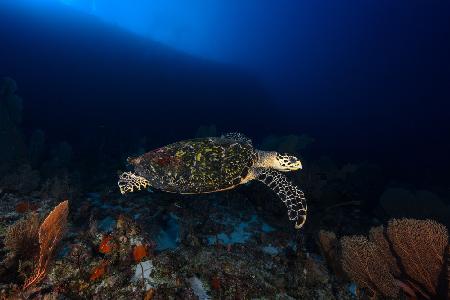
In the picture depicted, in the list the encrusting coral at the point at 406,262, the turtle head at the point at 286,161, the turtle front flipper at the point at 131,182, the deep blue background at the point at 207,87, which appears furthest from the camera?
the deep blue background at the point at 207,87

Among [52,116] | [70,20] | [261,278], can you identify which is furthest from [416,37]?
[261,278]

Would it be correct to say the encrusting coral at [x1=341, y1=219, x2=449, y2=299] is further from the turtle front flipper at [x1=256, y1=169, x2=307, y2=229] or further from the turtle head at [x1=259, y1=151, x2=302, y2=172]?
the turtle head at [x1=259, y1=151, x2=302, y2=172]

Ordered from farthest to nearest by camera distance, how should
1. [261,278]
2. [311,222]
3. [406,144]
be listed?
[406,144] < [311,222] < [261,278]

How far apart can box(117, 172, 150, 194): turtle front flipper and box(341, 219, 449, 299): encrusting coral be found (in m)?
3.41

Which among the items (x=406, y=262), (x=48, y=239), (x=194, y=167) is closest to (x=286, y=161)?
(x=194, y=167)

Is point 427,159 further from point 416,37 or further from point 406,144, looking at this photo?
point 416,37

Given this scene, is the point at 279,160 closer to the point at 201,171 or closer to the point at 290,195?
the point at 290,195

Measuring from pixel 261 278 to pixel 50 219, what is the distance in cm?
→ 267

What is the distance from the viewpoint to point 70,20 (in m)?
26.9

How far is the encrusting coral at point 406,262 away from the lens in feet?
11.6

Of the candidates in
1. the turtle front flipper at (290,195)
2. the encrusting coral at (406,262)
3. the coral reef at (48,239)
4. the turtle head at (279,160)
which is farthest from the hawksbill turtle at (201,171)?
the coral reef at (48,239)

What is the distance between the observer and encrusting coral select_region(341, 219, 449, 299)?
11.6 feet

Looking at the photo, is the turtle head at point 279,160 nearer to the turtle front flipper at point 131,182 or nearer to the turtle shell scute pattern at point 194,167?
the turtle shell scute pattern at point 194,167

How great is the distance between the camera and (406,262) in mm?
3814
